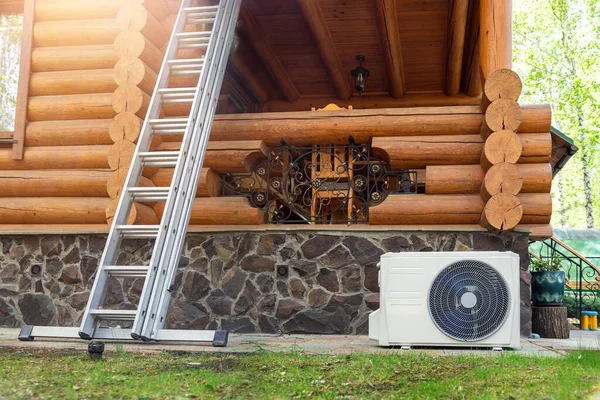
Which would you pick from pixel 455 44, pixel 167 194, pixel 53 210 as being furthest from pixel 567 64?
pixel 167 194

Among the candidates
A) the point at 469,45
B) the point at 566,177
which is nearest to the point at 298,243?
the point at 469,45

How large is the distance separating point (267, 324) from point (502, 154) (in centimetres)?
289

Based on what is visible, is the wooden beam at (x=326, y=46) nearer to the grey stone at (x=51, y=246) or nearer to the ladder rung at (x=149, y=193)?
the ladder rung at (x=149, y=193)

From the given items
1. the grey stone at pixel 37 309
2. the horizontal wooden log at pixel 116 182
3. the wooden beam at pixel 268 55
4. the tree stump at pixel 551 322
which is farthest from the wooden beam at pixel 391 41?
the grey stone at pixel 37 309

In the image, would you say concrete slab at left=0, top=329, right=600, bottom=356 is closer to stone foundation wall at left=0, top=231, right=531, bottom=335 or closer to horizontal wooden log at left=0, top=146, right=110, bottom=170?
stone foundation wall at left=0, top=231, right=531, bottom=335

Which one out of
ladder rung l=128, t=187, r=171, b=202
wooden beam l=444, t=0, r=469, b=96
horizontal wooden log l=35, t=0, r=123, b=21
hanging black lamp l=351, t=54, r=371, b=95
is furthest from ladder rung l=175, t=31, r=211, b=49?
hanging black lamp l=351, t=54, r=371, b=95

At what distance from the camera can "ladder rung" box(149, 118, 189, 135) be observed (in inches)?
227

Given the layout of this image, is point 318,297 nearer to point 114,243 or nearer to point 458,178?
point 458,178

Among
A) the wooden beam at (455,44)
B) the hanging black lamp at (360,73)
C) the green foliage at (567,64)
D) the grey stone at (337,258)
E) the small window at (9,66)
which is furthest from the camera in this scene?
the green foliage at (567,64)

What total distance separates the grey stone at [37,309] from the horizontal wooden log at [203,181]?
1.73m

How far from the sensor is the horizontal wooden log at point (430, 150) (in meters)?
6.79

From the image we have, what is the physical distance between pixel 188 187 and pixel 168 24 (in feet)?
10.0

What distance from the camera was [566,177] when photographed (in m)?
27.7

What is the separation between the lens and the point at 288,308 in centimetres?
665
